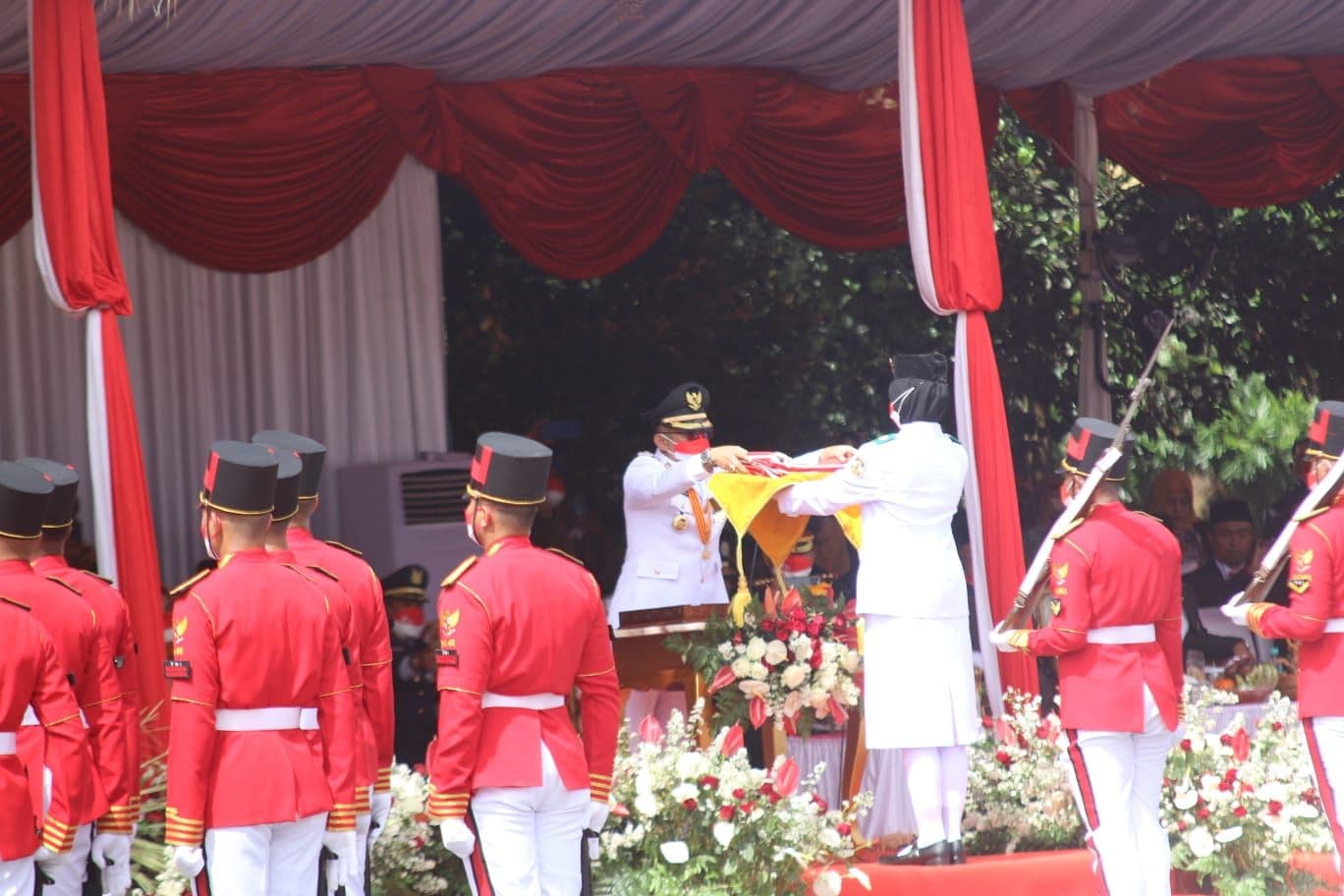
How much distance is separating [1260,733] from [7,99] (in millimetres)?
6116

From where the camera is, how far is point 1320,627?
6.09m

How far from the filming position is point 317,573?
493 centimetres

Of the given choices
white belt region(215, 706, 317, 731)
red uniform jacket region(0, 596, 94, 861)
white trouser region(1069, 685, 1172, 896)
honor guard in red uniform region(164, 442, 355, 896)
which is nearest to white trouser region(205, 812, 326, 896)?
honor guard in red uniform region(164, 442, 355, 896)

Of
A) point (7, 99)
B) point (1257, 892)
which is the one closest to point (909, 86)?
point (1257, 892)

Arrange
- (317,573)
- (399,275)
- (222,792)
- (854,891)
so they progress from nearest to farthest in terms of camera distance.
A: (222,792) < (317,573) < (854,891) < (399,275)

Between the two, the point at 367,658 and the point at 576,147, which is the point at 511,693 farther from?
the point at 576,147

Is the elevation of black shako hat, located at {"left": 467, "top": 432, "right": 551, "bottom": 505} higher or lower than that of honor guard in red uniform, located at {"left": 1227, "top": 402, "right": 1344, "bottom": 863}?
higher

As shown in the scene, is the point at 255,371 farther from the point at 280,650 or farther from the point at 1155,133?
the point at 280,650

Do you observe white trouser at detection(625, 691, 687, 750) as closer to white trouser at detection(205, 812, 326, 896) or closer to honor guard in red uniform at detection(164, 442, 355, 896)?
white trouser at detection(205, 812, 326, 896)

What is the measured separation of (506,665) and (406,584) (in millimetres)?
4798

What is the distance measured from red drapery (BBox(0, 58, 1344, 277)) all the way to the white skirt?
4512 millimetres

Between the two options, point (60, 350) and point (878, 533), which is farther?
point (60, 350)

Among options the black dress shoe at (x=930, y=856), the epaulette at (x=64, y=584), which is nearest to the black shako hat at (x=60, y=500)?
the epaulette at (x=64, y=584)

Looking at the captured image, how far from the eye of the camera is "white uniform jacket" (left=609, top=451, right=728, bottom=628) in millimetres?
7871
